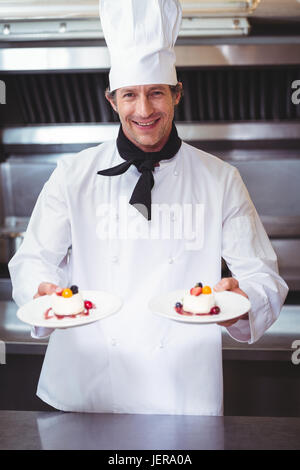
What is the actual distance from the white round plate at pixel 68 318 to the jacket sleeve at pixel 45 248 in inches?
6.7

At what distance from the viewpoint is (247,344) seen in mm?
2141

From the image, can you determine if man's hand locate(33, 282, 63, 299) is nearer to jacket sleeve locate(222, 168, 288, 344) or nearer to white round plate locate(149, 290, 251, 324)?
white round plate locate(149, 290, 251, 324)

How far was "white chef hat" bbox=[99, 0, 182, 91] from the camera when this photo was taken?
147cm

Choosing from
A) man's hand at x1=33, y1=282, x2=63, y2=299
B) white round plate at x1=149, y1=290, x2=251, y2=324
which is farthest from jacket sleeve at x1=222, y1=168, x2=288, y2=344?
man's hand at x1=33, y1=282, x2=63, y2=299

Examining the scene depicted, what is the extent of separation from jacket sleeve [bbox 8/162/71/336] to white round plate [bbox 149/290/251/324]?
38 centimetres

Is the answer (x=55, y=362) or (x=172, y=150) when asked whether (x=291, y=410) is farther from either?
(x=172, y=150)

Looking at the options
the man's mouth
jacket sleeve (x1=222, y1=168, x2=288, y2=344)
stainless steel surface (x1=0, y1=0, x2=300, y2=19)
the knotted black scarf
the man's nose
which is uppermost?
stainless steel surface (x1=0, y1=0, x2=300, y2=19)

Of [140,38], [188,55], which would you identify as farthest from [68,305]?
[188,55]

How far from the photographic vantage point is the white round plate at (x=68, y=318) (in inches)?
47.1

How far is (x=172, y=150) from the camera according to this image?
5.35ft

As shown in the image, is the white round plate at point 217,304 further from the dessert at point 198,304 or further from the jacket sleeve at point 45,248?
the jacket sleeve at point 45,248

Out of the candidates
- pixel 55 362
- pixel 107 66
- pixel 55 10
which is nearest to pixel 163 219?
pixel 55 362

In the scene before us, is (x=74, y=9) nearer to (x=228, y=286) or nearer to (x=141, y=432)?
(x=228, y=286)

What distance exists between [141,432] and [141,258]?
541 millimetres
